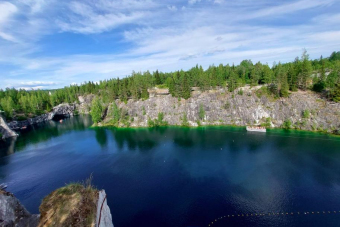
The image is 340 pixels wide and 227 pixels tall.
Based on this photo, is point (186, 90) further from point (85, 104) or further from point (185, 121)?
point (85, 104)

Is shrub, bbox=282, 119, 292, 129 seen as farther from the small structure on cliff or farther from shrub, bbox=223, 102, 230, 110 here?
the small structure on cliff

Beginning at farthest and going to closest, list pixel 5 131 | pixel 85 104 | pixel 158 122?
pixel 85 104 < pixel 158 122 < pixel 5 131

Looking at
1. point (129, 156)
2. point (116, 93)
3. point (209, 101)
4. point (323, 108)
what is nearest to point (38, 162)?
point (129, 156)

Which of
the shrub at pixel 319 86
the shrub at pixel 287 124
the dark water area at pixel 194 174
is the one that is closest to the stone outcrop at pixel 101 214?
the dark water area at pixel 194 174

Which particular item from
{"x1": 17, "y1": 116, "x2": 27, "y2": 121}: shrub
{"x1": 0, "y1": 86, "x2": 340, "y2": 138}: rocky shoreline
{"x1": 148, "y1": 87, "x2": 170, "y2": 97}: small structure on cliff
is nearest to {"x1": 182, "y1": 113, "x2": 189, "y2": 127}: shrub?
{"x1": 0, "y1": 86, "x2": 340, "y2": 138}: rocky shoreline

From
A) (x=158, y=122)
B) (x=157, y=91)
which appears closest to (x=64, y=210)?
(x=158, y=122)

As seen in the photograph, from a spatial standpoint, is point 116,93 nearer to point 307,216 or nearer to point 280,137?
point 280,137
